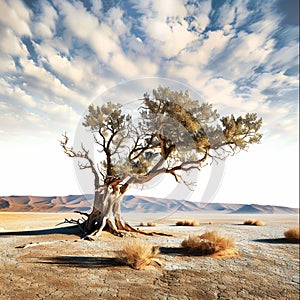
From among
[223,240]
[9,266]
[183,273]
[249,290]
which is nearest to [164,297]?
[183,273]

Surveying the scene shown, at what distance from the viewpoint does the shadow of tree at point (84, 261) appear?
6929mm

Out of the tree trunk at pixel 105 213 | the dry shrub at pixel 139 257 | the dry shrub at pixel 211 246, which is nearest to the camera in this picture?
the dry shrub at pixel 139 257

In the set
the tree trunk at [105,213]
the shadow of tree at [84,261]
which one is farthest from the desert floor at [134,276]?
the tree trunk at [105,213]

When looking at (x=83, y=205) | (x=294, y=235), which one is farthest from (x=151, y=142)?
(x=83, y=205)

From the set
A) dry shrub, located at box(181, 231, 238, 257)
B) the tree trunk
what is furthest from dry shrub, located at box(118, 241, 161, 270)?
the tree trunk

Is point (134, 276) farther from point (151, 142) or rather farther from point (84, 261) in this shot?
point (151, 142)

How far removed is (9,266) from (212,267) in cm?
600

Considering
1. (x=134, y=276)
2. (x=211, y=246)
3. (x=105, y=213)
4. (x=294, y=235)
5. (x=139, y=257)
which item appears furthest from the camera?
(x=105, y=213)

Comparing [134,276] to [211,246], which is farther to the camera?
[211,246]

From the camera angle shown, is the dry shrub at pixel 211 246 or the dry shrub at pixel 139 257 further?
the dry shrub at pixel 211 246

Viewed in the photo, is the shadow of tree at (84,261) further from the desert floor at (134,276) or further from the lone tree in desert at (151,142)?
the lone tree in desert at (151,142)

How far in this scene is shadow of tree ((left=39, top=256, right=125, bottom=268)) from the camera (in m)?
6.93

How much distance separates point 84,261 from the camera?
7.35 meters

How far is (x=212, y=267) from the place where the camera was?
24.6ft
